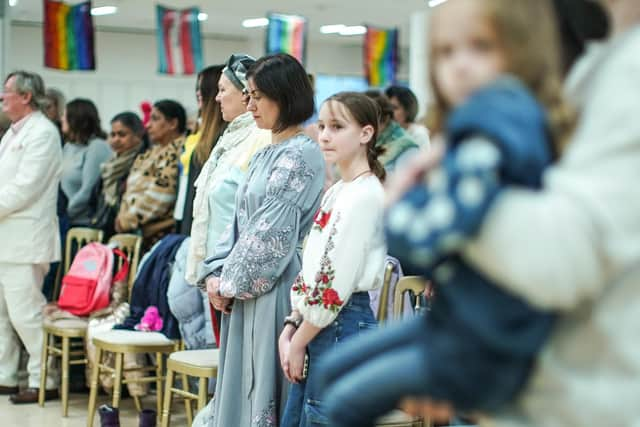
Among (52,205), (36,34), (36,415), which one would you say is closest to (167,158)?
(52,205)

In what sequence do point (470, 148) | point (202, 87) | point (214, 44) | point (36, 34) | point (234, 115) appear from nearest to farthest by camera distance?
1. point (470, 148)
2. point (234, 115)
3. point (202, 87)
4. point (36, 34)
5. point (214, 44)

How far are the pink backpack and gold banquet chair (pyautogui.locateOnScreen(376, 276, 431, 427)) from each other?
7.46ft

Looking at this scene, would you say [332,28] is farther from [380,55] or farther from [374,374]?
[374,374]

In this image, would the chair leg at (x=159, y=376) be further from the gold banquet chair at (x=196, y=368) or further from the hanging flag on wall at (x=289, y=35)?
the hanging flag on wall at (x=289, y=35)

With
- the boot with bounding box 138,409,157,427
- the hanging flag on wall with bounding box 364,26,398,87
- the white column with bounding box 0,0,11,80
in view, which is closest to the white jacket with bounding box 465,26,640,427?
the boot with bounding box 138,409,157,427

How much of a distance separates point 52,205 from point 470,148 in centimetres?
440

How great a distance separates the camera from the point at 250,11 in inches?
512

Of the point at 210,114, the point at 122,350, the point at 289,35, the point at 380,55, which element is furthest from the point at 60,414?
the point at 380,55

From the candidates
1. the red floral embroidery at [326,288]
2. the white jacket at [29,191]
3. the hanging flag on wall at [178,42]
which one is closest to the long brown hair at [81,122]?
the white jacket at [29,191]

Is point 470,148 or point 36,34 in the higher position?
point 36,34

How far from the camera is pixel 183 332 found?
4281 millimetres

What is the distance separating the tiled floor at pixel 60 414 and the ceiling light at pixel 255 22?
9143 millimetres

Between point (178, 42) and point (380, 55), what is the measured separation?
2.27m

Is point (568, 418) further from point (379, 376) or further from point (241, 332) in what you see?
point (241, 332)
